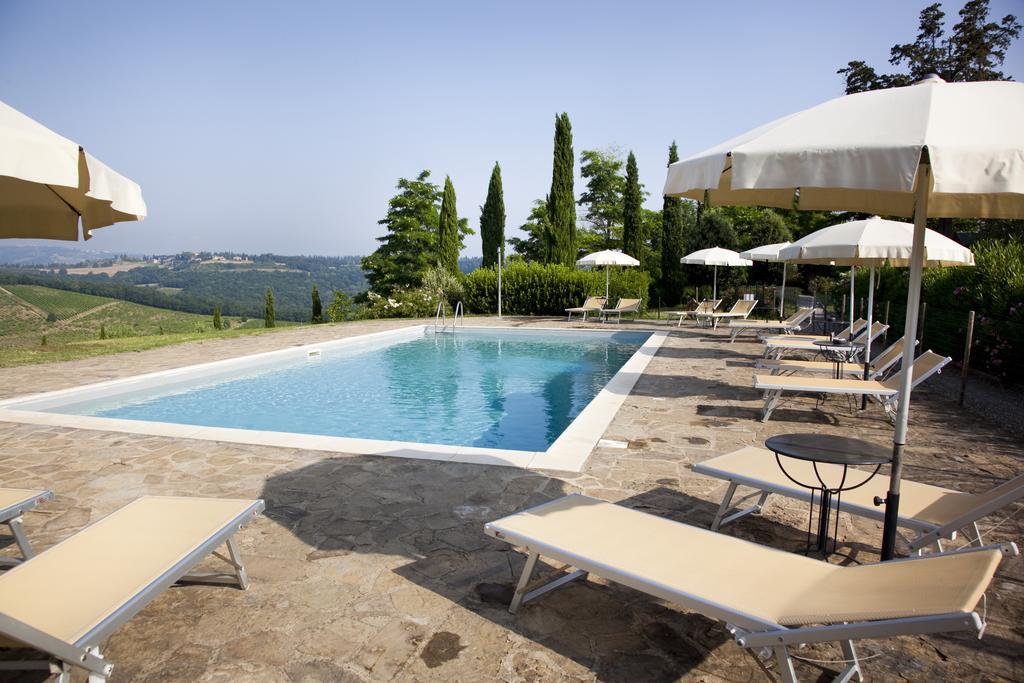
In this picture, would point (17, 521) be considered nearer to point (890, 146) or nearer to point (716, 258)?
point (890, 146)

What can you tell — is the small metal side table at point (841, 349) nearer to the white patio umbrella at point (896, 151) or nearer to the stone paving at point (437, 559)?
the stone paving at point (437, 559)

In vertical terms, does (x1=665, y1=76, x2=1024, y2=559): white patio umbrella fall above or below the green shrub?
above

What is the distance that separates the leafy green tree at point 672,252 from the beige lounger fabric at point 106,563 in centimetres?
2532

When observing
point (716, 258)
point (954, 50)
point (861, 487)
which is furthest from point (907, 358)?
point (954, 50)

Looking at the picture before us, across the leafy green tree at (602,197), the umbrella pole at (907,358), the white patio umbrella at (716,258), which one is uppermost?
the leafy green tree at (602,197)

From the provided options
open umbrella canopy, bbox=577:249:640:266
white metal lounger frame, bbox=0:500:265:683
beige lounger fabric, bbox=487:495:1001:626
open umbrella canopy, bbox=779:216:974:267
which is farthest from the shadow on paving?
open umbrella canopy, bbox=577:249:640:266

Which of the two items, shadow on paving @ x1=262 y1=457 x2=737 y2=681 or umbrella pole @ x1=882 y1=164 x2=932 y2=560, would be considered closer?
shadow on paving @ x1=262 y1=457 x2=737 y2=681

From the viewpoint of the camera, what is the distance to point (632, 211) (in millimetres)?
27641

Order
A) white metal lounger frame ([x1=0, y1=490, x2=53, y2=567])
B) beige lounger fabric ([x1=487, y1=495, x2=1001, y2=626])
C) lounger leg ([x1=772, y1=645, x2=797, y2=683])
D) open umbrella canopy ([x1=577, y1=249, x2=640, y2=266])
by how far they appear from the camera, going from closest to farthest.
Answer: beige lounger fabric ([x1=487, y1=495, x2=1001, y2=626]) → lounger leg ([x1=772, y1=645, x2=797, y2=683]) → white metal lounger frame ([x1=0, y1=490, x2=53, y2=567]) → open umbrella canopy ([x1=577, y1=249, x2=640, y2=266])

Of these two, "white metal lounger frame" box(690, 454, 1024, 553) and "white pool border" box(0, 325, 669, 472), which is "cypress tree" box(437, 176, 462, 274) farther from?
"white metal lounger frame" box(690, 454, 1024, 553)

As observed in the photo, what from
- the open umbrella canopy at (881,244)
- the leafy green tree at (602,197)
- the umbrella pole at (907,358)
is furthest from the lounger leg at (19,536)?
the leafy green tree at (602,197)

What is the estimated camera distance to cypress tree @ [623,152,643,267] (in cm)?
2752

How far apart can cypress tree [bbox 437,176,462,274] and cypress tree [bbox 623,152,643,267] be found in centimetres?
821

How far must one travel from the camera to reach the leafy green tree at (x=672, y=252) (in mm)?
26469
